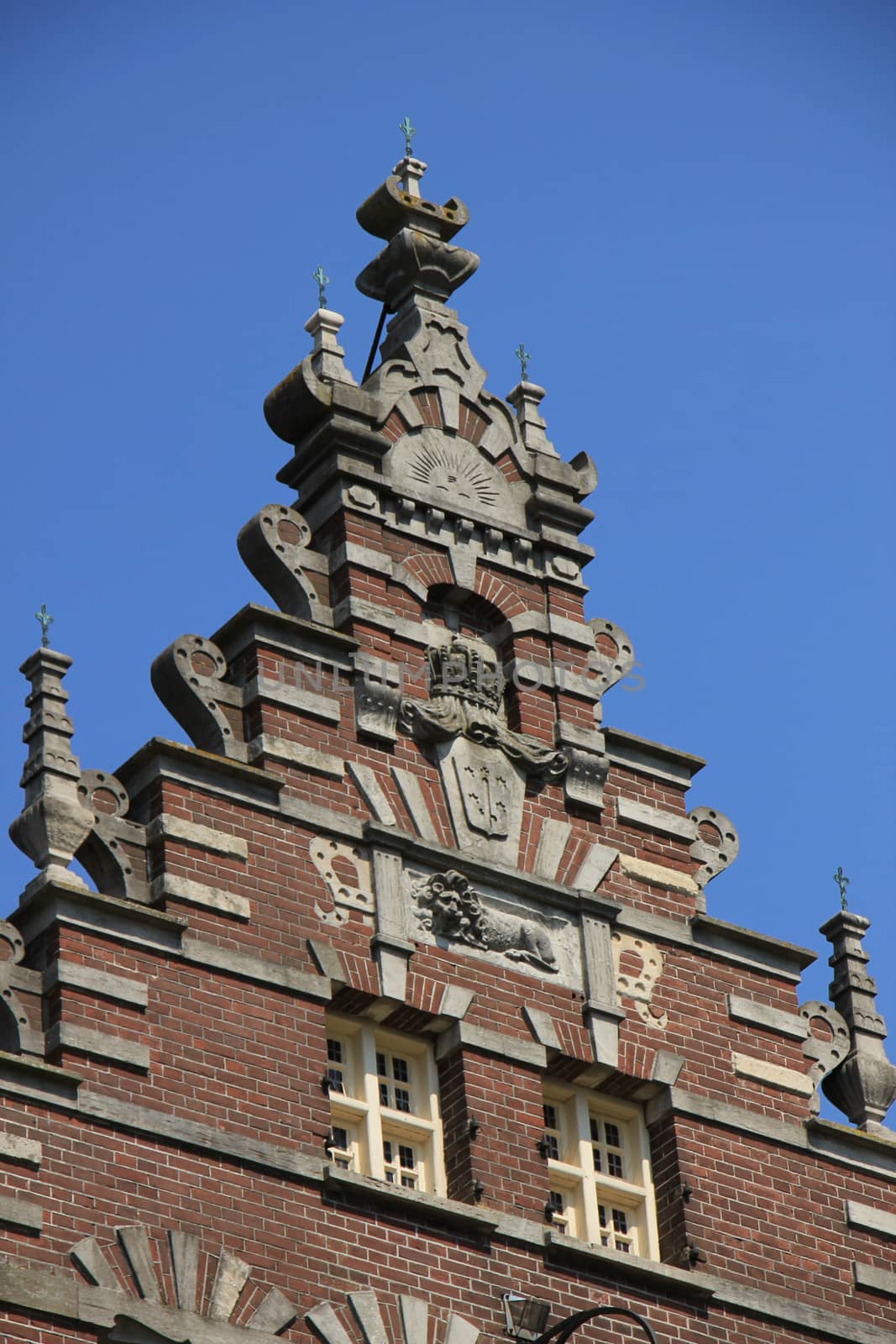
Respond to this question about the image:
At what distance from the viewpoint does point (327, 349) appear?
34.8m

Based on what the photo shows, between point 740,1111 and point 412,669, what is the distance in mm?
5018

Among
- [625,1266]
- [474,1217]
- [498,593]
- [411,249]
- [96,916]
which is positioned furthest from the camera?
[411,249]

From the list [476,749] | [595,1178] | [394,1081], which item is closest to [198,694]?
[476,749]

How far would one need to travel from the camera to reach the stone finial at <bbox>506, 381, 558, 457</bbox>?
3566 centimetres

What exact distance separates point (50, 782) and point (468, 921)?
13.5ft

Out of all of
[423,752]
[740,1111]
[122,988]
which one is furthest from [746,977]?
[122,988]

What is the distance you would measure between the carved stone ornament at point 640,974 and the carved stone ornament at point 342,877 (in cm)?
275

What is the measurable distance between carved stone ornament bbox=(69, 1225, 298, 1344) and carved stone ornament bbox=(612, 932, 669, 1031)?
549cm

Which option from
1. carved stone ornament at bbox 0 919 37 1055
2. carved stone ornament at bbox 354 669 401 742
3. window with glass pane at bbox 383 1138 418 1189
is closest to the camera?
carved stone ornament at bbox 0 919 37 1055

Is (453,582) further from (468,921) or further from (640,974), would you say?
(640,974)

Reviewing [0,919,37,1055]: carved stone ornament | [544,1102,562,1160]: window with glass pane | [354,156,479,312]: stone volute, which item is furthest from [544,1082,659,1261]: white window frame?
[354,156,479,312]: stone volute

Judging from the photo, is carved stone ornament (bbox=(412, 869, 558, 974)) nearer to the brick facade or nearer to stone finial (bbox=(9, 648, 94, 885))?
the brick facade

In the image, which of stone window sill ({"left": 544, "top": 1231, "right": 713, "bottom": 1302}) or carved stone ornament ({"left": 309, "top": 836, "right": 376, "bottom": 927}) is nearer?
stone window sill ({"left": 544, "top": 1231, "right": 713, "bottom": 1302})

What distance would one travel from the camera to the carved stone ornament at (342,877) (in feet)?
102
